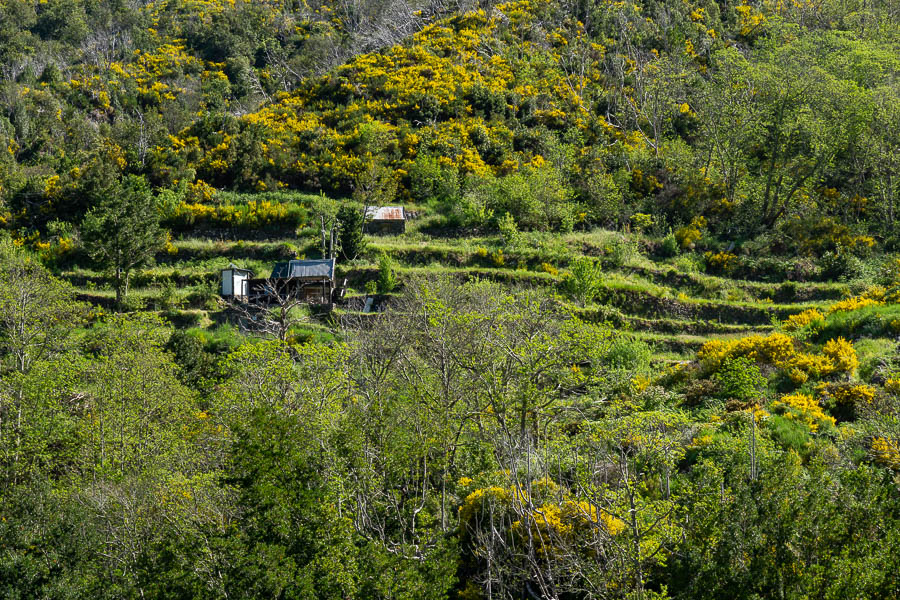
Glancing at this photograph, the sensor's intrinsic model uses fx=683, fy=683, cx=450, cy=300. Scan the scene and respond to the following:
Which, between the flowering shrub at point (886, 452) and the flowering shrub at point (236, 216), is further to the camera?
the flowering shrub at point (236, 216)

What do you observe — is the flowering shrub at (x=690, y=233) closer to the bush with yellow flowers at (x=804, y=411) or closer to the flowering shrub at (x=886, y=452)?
the bush with yellow flowers at (x=804, y=411)

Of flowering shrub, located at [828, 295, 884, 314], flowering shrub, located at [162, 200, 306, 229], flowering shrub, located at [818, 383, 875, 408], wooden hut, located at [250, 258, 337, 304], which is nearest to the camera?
flowering shrub, located at [818, 383, 875, 408]

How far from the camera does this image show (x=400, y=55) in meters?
67.6

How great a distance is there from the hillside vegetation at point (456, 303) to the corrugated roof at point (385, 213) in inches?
49.5

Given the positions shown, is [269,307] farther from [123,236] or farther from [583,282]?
[583,282]

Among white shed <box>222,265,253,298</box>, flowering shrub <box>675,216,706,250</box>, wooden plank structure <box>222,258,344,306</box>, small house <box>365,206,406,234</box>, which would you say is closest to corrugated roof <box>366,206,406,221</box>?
small house <box>365,206,406,234</box>

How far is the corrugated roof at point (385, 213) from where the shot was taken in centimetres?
4731

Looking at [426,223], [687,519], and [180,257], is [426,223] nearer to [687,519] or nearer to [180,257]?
[180,257]

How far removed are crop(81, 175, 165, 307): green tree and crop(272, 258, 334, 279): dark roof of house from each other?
A: 8243 mm

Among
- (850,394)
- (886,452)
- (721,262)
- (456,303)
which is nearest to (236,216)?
(456,303)

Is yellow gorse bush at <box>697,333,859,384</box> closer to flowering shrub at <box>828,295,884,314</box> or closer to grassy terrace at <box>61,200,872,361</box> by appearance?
flowering shrub at <box>828,295,884,314</box>

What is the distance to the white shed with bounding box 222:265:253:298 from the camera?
39781mm

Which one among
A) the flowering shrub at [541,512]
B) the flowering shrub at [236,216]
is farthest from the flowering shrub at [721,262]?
the flowering shrub at [541,512]

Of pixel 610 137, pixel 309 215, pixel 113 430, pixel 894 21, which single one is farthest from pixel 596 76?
pixel 113 430
